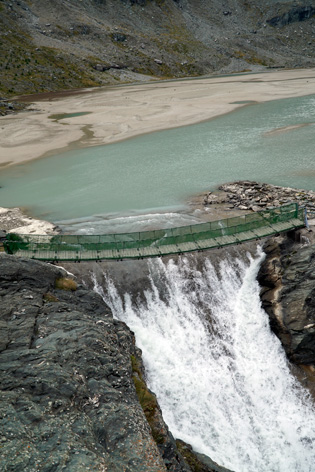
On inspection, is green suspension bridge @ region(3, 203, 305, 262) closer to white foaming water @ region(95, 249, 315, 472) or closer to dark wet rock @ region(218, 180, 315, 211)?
white foaming water @ region(95, 249, 315, 472)

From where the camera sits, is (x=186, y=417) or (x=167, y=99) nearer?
(x=186, y=417)

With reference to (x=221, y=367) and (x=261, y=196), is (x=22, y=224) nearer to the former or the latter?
(x=221, y=367)

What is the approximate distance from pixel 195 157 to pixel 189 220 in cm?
2406

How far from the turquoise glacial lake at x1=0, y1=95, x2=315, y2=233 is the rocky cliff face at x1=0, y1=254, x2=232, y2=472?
16474 millimetres

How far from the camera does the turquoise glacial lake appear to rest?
42719mm

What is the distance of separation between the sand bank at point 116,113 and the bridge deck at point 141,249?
125 feet

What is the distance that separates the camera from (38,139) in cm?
7631

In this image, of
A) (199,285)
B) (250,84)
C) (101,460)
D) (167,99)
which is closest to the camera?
(101,460)

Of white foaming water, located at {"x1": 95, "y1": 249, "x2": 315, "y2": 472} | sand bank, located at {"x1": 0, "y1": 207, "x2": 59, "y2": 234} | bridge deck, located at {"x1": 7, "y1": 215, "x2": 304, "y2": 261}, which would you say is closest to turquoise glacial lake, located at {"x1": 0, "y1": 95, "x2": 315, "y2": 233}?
sand bank, located at {"x1": 0, "y1": 207, "x2": 59, "y2": 234}

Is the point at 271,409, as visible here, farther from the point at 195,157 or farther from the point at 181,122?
the point at 181,122

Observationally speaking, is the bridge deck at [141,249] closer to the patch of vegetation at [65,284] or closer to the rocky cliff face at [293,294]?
the rocky cliff face at [293,294]

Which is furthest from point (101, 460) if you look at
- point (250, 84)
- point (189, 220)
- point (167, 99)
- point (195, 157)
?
point (250, 84)

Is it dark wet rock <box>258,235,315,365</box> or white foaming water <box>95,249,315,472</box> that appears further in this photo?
dark wet rock <box>258,235,315,365</box>

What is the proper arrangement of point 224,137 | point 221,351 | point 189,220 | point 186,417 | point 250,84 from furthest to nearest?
point 250,84 → point 224,137 → point 189,220 → point 221,351 → point 186,417
